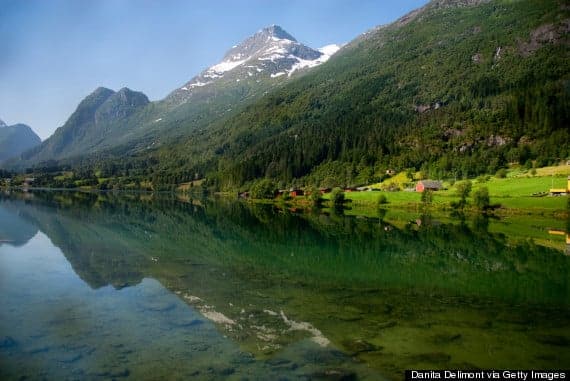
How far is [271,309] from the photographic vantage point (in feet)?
82.9

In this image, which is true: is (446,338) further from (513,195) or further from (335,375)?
(513,195)

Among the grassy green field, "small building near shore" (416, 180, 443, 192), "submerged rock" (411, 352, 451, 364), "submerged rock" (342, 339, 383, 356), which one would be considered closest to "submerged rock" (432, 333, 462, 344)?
"submerged rock" (411, 352, 451, 364)

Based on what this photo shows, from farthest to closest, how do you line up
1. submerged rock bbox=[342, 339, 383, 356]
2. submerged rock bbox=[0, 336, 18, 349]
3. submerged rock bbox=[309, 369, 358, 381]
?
submerged rock bbox=[342, 339, 383, 356] < submerged rock bbox=[0, 336, 18, 349] < submerged rock bbox=[309, 369, 358, 381]

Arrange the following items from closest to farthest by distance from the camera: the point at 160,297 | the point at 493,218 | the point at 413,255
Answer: the point at 160,297 → the point at 413,255 → the point at 493,218

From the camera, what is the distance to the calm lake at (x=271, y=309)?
17.6 m

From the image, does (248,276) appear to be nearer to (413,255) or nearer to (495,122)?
(413,255)

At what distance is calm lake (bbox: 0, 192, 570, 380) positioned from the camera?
17578mm

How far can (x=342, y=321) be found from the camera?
23203mm

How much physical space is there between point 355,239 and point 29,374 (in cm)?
4815

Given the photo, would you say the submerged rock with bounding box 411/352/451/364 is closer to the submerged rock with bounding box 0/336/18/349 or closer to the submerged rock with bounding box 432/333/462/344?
the submerged rock with bounding box 432/333/462/344

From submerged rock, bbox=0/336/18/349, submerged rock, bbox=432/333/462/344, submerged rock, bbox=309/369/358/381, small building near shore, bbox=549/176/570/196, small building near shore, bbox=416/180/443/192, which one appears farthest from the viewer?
small building near shore, bbox=416/180/443/192

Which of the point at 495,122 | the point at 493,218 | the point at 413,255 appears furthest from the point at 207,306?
the point at 495,122

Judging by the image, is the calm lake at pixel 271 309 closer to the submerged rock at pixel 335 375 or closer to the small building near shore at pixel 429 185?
the submerged rock at pixel 335 375

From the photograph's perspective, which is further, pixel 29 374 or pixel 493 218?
pixel 493 218
